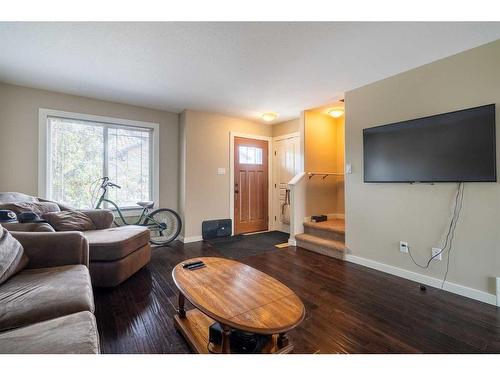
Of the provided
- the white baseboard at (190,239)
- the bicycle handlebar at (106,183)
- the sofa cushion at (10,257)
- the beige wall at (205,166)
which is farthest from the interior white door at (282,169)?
the sofa cushion at (10,257)

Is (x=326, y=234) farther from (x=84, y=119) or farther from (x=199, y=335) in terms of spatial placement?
(x=84, y=119)

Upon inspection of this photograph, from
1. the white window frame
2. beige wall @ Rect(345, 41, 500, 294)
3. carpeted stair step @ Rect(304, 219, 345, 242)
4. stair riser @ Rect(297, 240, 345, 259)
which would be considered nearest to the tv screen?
beige wall @ Rect(345, 41, 500, 294)

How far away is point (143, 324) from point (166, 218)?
2.49 metres

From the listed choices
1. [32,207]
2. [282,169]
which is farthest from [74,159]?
[282,169]

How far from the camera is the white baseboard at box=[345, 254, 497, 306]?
2068 mm

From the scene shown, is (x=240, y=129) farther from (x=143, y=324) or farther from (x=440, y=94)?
(x=143, y=324)

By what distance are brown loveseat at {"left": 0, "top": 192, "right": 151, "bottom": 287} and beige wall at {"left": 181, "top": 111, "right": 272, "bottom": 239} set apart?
137cm

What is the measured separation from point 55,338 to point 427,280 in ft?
10.2

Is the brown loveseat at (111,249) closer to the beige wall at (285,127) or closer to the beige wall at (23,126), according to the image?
the beige wall at (23,126)

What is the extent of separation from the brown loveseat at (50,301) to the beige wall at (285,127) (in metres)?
4.00

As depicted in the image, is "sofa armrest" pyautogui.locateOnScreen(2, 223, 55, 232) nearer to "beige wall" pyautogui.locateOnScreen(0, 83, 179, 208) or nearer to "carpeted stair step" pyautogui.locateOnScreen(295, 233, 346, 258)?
"beige wall" pyautogui.locateOnScreen(0, 83, 179, 208)

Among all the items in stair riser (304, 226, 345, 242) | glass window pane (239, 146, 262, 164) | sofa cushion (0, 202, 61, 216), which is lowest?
stair riser (304, 226, 345, 242)

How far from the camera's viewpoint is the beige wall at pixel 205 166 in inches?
161
